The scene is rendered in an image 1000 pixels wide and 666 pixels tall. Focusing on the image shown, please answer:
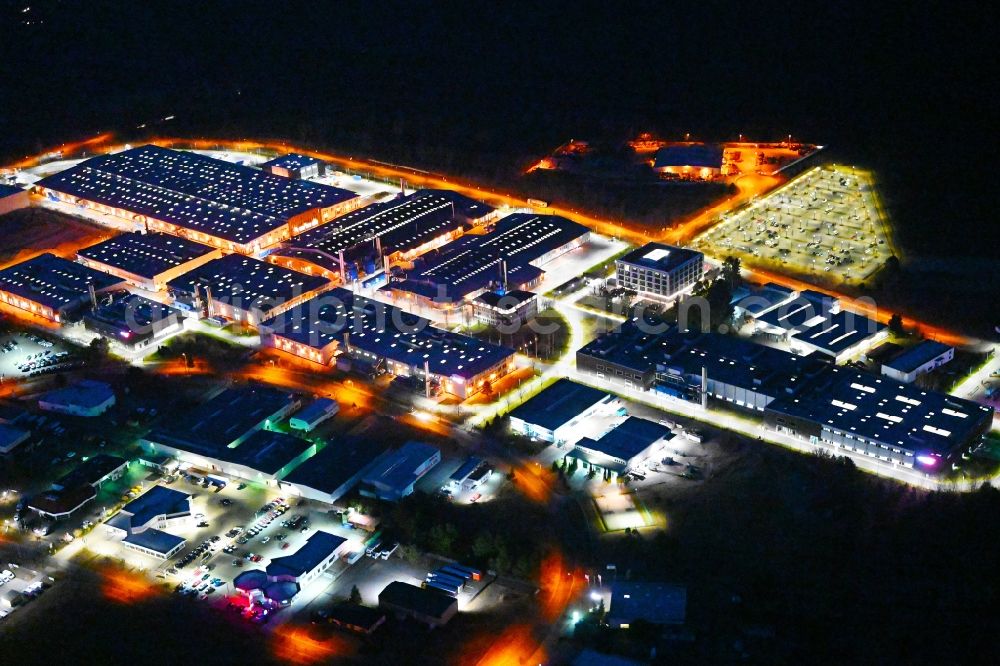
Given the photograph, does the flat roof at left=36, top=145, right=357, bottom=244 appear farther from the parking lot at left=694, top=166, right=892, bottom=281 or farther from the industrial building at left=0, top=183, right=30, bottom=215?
the parking lot at left=694, top=166, right=892, bottom=281

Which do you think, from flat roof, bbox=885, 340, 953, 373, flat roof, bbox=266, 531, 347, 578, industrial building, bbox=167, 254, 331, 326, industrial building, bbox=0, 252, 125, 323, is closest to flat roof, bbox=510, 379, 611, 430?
flat roof, bbox=266, 531, 347, 578

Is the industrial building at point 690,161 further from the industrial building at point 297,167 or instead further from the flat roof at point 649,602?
the flat roof at point 649,602

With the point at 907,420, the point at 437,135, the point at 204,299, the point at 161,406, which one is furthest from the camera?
the point at 437,135

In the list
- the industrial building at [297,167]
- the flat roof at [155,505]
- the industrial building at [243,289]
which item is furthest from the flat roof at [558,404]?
the industrial building at [297,167]

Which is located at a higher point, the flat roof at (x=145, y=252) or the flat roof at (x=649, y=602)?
the flat roof at (x=145, y=252)

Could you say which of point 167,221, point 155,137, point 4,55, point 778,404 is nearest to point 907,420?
point 778,404

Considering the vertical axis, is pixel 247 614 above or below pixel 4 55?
below

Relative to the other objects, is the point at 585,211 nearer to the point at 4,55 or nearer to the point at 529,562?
the point at 529,562
